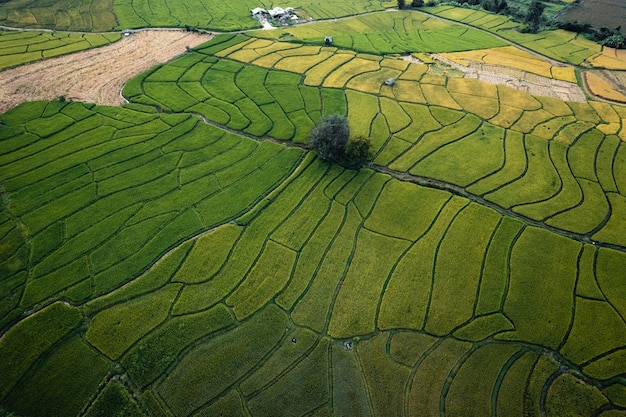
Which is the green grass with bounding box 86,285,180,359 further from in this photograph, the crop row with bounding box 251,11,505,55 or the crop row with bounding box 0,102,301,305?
the crop row with bounding box 251,11,505,55

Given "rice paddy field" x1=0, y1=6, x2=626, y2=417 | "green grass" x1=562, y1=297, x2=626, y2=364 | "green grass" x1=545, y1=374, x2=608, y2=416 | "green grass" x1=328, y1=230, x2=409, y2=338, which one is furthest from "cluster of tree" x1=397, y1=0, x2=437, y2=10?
"green grass" x1=545, y1=374, x2=608, y2=416

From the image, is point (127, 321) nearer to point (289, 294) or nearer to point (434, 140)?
point (289, 294)

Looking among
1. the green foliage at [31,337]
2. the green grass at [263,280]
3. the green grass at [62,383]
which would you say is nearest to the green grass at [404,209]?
the green grass at [263,280]

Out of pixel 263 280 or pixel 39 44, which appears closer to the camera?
pixel 263 280

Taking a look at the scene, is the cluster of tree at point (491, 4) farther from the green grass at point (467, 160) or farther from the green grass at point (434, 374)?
the green grass at point (434, 374)

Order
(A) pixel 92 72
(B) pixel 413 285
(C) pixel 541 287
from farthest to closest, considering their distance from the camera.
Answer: (A) pixel 92 72
(B) pixel 413 285
(C) pixel 541 287

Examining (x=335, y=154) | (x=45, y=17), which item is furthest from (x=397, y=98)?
(x=45, y=17)

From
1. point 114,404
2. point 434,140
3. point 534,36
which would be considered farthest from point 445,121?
point 114,404
